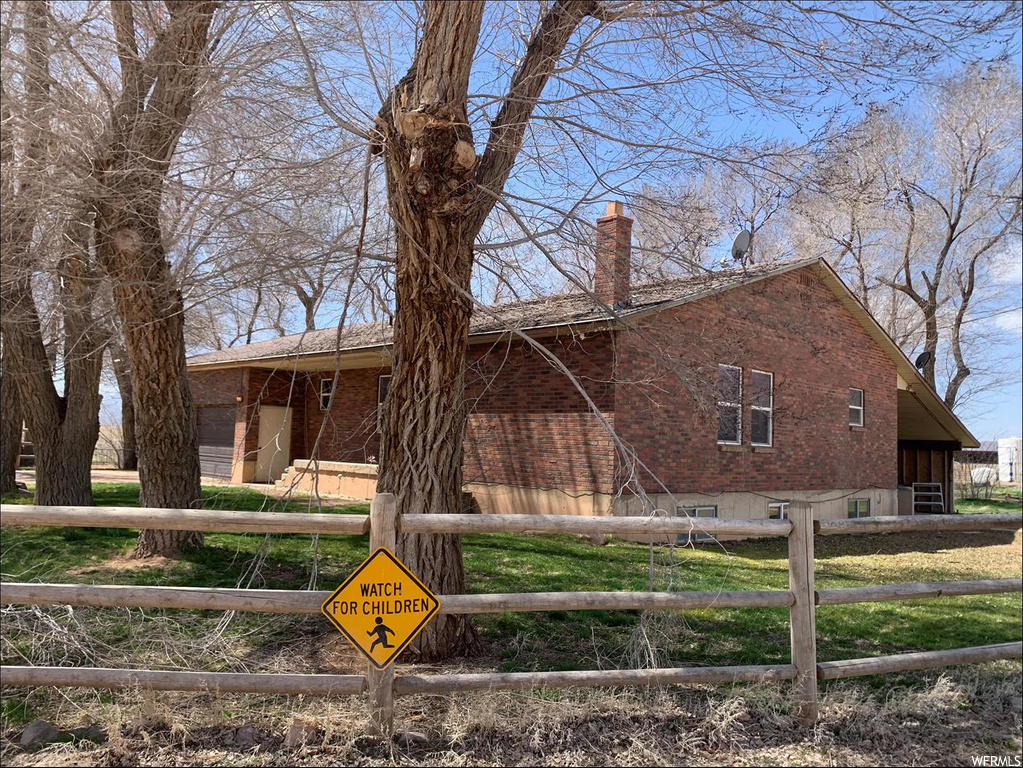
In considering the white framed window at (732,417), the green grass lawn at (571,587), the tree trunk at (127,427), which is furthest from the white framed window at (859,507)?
the tree trunk at (127,427)

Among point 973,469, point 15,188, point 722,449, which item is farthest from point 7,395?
point 973,469

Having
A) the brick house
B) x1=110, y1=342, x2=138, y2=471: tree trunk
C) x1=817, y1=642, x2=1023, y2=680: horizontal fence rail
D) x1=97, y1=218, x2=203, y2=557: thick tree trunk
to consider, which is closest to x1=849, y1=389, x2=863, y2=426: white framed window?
the brick house

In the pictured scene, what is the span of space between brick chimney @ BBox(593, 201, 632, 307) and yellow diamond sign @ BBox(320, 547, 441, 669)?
354 cm

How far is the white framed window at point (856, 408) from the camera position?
18.9 m

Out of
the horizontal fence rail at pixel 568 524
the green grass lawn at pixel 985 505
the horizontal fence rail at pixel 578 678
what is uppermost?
the horizontal fence rail at pixel 568 524

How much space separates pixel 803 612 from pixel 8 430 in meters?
16.4

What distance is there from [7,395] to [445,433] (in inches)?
549

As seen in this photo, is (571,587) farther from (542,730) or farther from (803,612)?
(542,730)

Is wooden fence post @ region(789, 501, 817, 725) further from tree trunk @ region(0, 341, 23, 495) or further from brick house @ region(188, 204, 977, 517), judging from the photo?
tree trunk @ region(0, 341, 23, 495)

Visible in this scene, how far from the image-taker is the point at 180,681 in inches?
162

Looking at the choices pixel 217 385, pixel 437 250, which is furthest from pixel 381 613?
pixel 217 385

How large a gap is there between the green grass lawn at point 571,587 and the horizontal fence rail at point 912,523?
38.7 inches

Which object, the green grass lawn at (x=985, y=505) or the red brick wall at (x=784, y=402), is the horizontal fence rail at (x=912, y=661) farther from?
the green grass lawn at (x=985, y=505)

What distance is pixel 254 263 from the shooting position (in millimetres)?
7172
